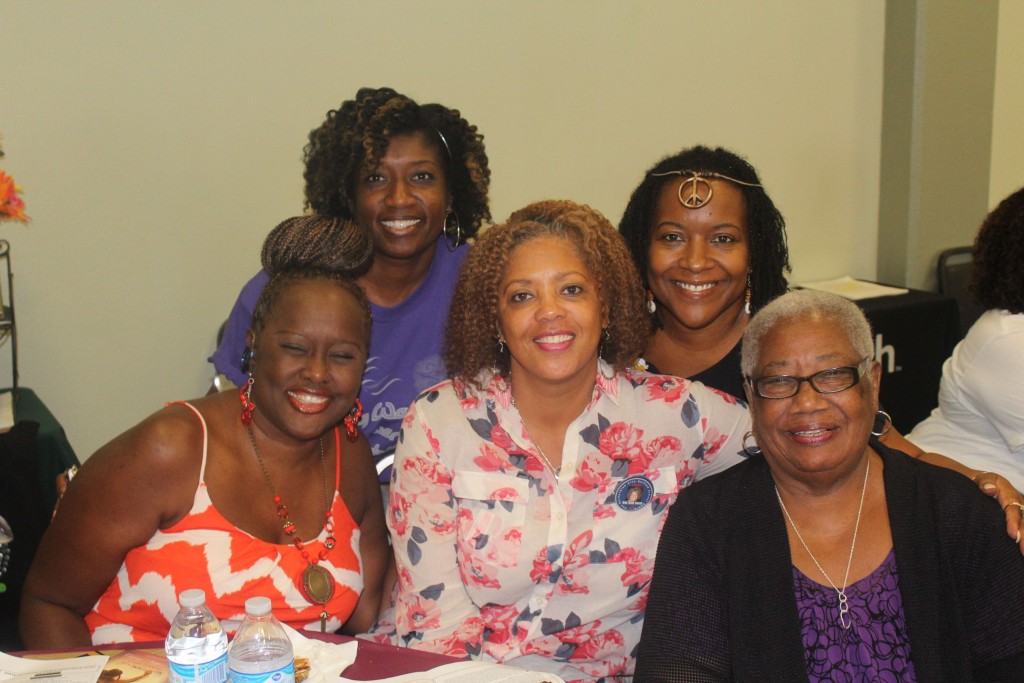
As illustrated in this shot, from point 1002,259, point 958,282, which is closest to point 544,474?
point 1002,259

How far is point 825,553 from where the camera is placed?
201cm

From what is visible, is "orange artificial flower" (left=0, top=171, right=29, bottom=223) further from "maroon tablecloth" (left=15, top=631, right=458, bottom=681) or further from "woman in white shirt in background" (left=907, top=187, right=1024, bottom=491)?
"woman in white shirt in background" (left=907, top=187, right=1024, bottom=491)

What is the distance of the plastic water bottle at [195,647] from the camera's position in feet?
4.84

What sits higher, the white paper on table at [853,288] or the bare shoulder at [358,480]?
the white paper on table at [853,288]

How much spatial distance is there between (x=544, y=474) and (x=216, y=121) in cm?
248

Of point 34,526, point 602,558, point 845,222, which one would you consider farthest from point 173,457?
point 845,222

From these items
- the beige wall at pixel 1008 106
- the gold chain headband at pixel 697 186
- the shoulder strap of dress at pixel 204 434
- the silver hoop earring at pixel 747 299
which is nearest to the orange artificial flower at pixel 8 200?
the shoulder strap of dress at pixel 204 434

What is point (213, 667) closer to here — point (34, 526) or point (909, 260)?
point (34, 526)

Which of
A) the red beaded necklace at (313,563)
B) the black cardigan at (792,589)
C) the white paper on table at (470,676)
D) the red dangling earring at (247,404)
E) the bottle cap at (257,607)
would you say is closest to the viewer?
the bottle cap at (257,607)

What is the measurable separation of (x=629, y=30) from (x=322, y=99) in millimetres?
1687

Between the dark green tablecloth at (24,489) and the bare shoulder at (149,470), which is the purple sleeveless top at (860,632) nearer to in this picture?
Answer: the bare shoulder at (149,470)

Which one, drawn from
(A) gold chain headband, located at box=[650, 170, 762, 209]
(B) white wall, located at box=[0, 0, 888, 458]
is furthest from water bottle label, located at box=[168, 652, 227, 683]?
(B) white wall, located at box=[0, 0, 888, 458]

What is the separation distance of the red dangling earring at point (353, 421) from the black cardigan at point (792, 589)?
0.82 metres

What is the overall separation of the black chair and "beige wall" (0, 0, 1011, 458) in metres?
1.74
